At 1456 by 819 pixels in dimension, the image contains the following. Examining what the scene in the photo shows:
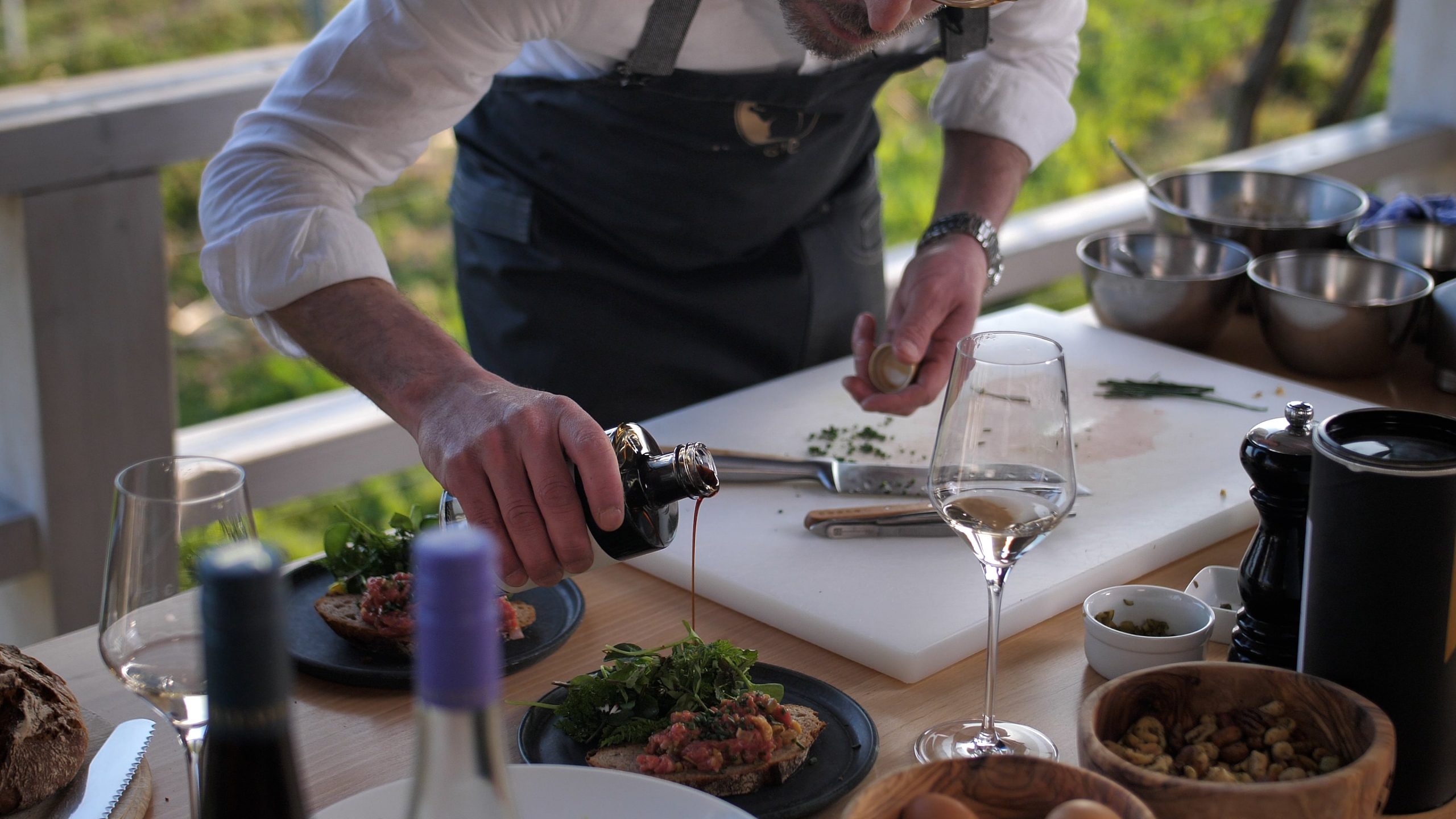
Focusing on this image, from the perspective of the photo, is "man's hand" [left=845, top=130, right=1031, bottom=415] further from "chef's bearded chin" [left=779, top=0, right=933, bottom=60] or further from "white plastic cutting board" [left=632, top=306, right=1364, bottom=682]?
"chef's bearded chin" [left=779, top=0, right=933, bottom=60]

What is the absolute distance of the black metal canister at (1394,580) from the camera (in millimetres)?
945

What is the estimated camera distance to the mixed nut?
0.95m

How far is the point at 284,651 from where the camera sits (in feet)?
2.06

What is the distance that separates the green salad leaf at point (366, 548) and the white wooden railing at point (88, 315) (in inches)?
51.8

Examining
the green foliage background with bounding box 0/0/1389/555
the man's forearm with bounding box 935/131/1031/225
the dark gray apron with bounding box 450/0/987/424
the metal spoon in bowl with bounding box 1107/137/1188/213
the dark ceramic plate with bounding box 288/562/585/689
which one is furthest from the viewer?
the green foliage background with bounding box 0/0/1389/555

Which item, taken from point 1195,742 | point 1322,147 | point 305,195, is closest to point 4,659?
point 305,195

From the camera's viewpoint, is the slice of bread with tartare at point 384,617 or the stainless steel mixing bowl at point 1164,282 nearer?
the slice of bread with tartare at point 384,617

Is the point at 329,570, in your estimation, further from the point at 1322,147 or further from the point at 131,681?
the point at 1322,147

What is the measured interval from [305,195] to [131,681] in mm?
803

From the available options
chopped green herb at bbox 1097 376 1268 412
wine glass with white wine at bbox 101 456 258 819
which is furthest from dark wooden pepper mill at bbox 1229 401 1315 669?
wine glass with white wine at bbox 101 456 258 819

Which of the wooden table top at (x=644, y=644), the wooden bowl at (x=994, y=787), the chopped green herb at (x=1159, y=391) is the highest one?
the wooden bowl at (x=994, y=787)

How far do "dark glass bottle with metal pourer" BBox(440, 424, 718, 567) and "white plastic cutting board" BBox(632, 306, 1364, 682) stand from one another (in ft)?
0.74

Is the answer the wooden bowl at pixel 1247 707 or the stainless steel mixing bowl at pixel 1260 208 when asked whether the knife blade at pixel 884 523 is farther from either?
the stainless steel mixing bowl at pixel 1260 208

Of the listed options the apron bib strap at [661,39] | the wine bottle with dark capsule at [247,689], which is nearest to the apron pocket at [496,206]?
the apron bib strap at [661,39]
